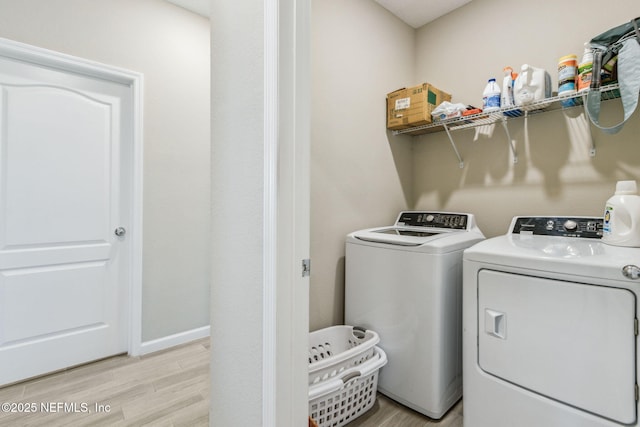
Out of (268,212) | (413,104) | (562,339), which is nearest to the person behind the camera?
(268,212)

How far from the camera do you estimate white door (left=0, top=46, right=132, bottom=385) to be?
1835 millimetres

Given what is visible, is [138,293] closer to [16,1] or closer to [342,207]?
[342,207]

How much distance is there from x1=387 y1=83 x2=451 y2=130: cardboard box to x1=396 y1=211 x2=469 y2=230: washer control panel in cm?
66

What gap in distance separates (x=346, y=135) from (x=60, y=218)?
2.03 m

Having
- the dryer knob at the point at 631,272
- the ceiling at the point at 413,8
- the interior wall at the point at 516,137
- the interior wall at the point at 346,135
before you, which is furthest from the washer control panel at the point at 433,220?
the ceiling at the point at 413,8

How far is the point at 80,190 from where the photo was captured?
205cm

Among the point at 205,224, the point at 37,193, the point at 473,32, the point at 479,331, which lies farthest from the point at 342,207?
the point at 37,193

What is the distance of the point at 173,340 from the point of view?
2396 millimetres

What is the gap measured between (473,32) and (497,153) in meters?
0.92

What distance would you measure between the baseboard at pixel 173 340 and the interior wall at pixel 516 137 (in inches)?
86.7

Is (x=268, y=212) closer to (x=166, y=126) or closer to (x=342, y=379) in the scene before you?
(x=342, y=379)

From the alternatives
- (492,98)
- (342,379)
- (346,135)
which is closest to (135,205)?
(346,135)

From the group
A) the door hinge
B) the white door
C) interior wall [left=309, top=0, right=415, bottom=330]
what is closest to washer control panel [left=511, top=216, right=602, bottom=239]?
interior wall [left=309, top=0, right=415, bottom=330]

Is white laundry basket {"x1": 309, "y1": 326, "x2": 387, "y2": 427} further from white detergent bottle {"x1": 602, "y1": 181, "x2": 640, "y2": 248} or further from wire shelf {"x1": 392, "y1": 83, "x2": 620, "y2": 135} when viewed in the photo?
wire shelf {"x1": 392, "y1": 83, "x2": 620, "y2": 135}
